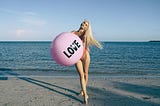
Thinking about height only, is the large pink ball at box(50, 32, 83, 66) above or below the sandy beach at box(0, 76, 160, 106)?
above

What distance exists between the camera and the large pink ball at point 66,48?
17.9 feet

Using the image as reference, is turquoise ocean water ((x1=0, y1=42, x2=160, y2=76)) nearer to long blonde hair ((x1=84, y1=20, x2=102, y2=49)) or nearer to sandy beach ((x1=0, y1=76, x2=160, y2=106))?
long blonde hair ((x1=84, y1=20, x2=102, y2=49))

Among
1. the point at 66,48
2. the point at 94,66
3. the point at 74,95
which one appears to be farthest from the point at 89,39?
the point at 94,66

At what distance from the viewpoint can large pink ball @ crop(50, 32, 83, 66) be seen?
17.9 ft

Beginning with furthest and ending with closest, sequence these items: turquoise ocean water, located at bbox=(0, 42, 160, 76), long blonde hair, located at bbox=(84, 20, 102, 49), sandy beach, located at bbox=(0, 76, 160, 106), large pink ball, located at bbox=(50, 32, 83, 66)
Answer: turquoise ocean water, located at bbox=(0, 42, 160, 76) → sandy beach, located at bbox=(0, 76, 160, 106) → long blonde hair, located at bbox=(84, 20, 102, 49) → large pink ball, located at bbox=(50, 32, 83, 66)

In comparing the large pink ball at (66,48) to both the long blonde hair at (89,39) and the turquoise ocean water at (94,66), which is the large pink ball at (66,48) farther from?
the turquoise ocean water at (94,66)

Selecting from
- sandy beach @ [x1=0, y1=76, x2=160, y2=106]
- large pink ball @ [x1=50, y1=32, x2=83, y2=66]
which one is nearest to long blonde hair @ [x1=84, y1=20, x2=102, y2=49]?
large pink ball @ [x1=50, y1=32, x2=83, y2=66]

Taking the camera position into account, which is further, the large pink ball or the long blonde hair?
the long blonde hair

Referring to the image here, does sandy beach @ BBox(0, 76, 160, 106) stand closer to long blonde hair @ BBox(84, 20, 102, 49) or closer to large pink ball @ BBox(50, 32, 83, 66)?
large pink ball @ BBox(50, 32, 83, 66)

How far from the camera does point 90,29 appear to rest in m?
6.24

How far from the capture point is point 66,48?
546 centimetres

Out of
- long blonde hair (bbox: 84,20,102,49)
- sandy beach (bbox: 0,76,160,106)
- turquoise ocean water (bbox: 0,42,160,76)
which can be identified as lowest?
turquoise ocean water (bbox: 0,42,160,76)

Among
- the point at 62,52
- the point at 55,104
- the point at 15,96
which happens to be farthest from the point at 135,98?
the point at 15,96

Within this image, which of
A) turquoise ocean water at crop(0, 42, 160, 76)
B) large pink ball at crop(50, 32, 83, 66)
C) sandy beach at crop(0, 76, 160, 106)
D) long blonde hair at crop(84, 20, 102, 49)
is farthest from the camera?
turquoise ocean water at crop(0, 42, 160, 76)
